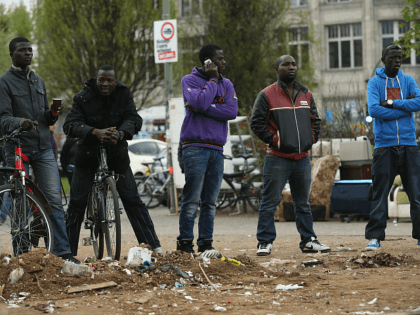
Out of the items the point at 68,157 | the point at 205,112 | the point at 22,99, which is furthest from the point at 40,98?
the point at 68,157

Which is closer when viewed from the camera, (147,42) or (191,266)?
(191,266)

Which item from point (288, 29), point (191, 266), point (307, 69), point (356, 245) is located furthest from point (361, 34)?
point (191, 266)

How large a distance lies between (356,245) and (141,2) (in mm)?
20366

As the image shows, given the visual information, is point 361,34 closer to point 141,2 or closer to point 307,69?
point 307,69

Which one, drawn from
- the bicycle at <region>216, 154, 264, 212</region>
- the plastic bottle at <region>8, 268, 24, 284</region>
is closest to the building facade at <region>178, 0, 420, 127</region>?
the bicycle at <region>216, 154, 264, 212</region>

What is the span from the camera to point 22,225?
18.5ft

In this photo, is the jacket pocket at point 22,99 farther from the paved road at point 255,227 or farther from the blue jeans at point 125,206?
the paved road at point 255,227

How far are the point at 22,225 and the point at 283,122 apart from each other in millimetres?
2898

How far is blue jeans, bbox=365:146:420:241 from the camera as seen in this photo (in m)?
6.86

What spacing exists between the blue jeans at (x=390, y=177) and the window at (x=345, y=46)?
3332 centimetres

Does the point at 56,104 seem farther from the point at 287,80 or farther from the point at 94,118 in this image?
the point at 287,80

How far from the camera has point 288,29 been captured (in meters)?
25.7

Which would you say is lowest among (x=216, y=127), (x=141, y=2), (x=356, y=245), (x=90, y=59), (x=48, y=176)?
(x=356, y=245)

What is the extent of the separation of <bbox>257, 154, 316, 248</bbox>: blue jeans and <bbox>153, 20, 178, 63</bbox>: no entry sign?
7194 mm
